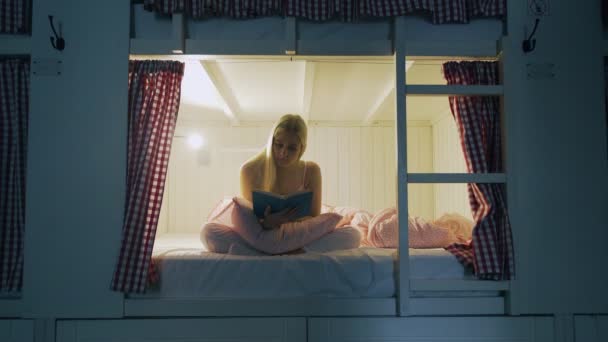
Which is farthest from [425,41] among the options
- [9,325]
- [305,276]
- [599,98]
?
[9,325]

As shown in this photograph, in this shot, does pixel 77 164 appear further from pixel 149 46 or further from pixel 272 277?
pixel 272 277

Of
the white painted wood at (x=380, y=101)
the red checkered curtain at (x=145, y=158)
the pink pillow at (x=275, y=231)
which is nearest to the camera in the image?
the red checkered curtain at (x=145, y=158)

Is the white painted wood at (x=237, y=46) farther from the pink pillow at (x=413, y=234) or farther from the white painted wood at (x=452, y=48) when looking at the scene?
the pink pillow at (x=413, y=234)

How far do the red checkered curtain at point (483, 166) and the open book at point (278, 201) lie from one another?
34.3 inches

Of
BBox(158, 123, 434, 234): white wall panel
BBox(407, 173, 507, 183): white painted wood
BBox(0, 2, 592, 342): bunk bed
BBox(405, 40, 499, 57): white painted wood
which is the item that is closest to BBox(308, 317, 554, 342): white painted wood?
BBox(0, 2, 592, 342): bunk bed

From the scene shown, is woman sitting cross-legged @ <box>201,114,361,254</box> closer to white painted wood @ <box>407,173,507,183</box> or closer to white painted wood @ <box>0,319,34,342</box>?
white painted wood @ <box>407,173,507,183</box>

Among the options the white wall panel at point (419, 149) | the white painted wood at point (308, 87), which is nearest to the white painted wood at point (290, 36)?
the white painted wood at point (308, 87)

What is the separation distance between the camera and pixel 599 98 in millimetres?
2234

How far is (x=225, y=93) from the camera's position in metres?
3.27

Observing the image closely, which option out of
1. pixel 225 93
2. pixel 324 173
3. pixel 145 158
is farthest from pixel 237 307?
pixel 324 173

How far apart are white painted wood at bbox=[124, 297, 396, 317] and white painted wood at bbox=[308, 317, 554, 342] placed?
6cm

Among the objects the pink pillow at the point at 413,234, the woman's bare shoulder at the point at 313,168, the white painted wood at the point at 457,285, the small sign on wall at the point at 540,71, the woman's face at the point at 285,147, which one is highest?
the small sign on wall at the point at 540,71

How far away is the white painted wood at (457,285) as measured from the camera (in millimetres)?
2184

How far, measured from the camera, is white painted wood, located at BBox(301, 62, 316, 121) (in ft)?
8.94
